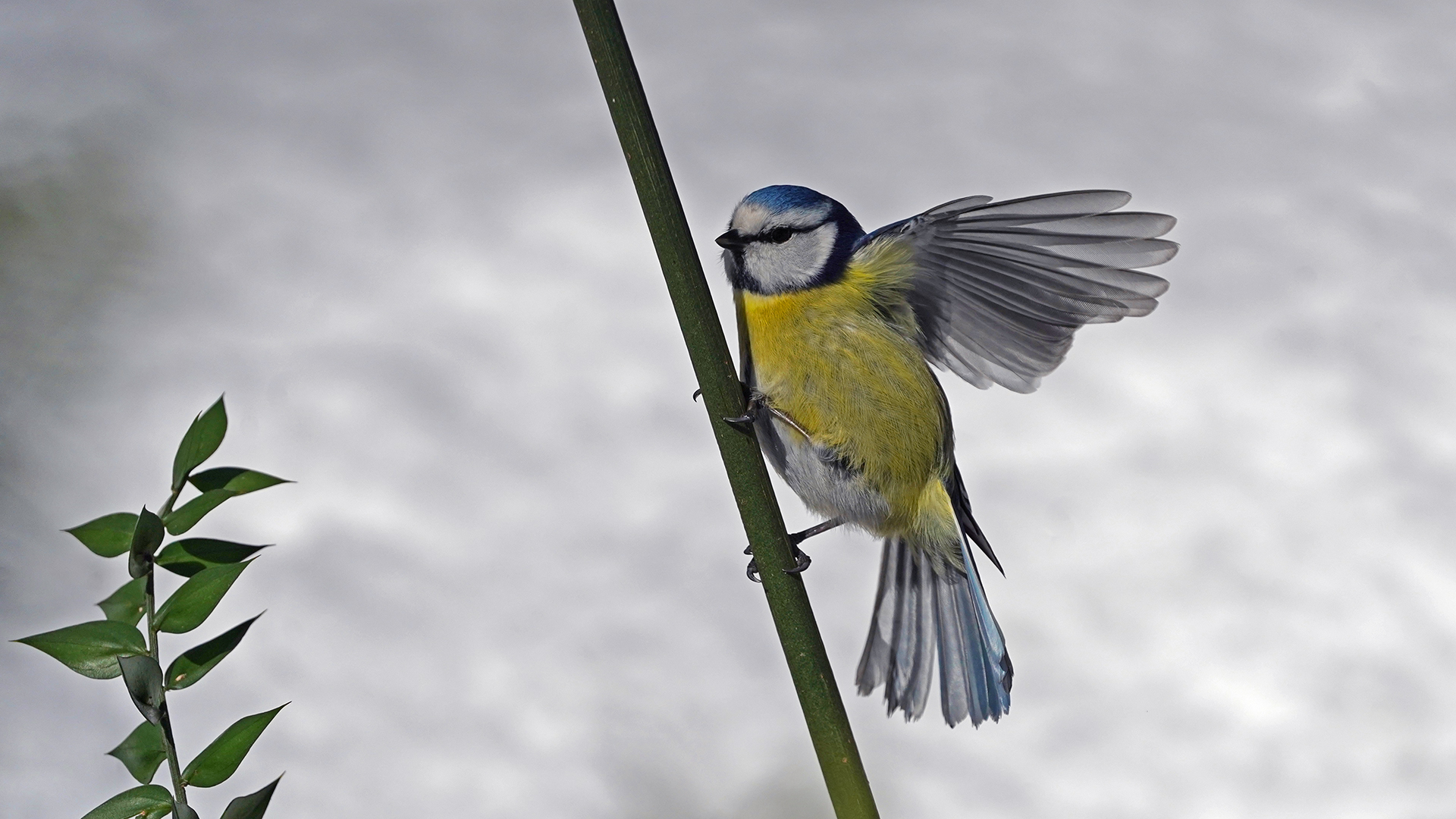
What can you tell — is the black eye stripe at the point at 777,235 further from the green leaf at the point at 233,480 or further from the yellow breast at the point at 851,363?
the green leaf at the point at 233,480

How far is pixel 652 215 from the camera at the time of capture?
31 cm

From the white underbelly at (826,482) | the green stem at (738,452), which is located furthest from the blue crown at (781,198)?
the green stem at (738,452)

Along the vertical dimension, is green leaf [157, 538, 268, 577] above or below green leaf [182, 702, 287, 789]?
above

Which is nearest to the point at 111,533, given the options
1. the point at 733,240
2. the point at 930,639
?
the point at 733,240

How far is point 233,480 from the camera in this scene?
34cm

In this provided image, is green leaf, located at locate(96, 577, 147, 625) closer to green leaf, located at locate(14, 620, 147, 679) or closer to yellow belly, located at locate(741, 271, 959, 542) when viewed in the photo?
green leaf, located at locate(14, 620, 147, 679)

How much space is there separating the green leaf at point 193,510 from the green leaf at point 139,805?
0.07 metres

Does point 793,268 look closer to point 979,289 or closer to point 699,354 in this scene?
point 979,289

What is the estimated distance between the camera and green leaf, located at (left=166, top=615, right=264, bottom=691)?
1.02 feet

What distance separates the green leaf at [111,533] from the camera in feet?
1.10

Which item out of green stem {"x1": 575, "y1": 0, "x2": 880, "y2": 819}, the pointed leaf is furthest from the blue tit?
the pointed leaf

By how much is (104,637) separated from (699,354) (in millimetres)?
190

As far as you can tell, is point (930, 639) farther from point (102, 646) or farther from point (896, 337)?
point (102, 646)

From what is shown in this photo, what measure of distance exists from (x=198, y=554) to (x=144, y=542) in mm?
33
